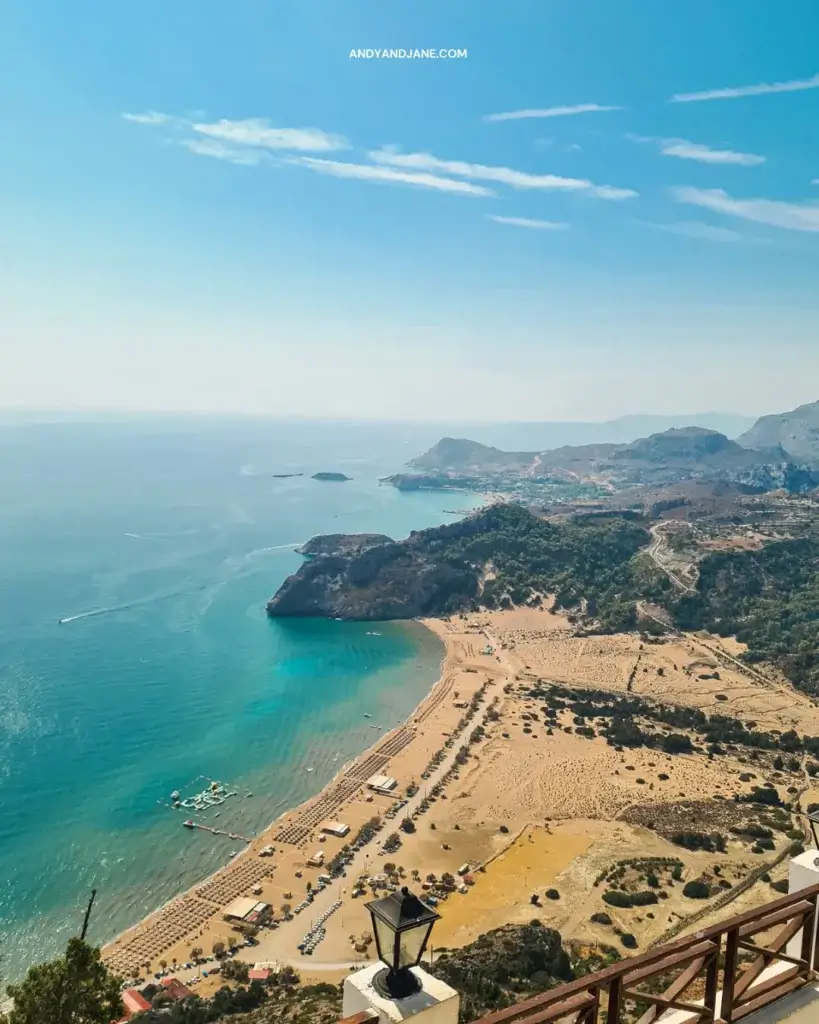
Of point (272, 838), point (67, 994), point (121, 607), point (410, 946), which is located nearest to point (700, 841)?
point (272, 838)

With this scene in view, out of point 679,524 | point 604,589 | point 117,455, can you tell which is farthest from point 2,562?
point 117,455

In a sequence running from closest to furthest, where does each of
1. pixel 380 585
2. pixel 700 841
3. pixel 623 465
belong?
pixel 700 841, pixel 380 585, pixel 623 465

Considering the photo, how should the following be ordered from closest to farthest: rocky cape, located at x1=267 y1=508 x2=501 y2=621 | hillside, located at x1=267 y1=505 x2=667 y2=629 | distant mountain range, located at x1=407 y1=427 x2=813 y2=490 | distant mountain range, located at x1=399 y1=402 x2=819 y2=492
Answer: rocky cape, located at x1=267 y1=508 x2=501 y2=621 < hillside, located at x1=267 y1=505 x2=667 y2=629 < distant mountain range, located at x1=399 y1=402 x2=819 y2=492 < distant mountain range, located at x1=407 y1=427 x2=813 y2=490

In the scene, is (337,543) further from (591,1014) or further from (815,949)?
(591,1014)

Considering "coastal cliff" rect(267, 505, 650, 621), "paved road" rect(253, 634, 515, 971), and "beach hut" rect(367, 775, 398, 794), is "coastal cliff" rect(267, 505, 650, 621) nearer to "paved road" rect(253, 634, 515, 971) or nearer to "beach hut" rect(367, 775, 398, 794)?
"beach hut" rect(367, 775, 398, 794)

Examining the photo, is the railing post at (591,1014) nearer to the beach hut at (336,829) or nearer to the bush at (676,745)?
the beach hut at (336,829)

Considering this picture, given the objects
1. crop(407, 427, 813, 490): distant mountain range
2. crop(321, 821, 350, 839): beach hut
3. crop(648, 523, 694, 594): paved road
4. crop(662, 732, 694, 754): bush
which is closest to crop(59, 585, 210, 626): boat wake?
crop(321, 821, 350, 839): beach hut
